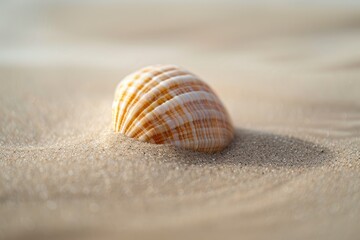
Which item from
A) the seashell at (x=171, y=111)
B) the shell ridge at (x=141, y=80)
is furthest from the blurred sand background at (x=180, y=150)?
the shell ridge at (x=141, y=80)

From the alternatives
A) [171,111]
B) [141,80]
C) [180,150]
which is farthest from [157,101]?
[180,150]

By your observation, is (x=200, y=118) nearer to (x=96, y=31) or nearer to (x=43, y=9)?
(x=96, y=31)

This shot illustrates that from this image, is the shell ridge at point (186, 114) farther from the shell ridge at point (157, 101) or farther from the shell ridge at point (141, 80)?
the shell ridge at point (141, 80)

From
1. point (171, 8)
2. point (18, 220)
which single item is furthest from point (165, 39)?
point (18, 220)

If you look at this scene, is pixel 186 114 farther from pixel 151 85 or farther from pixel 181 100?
pixel 151 85

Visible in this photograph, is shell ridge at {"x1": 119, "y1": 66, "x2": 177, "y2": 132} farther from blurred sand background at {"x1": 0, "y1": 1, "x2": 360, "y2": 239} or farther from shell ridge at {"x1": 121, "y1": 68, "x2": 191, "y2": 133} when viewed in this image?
blurred sand background at {"x1": 0, "y1": 1, "x2": 360, "y2": 239}

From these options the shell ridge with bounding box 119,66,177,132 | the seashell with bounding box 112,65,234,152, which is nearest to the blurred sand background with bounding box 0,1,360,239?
the seashell with bounding box 112,65,234,152
